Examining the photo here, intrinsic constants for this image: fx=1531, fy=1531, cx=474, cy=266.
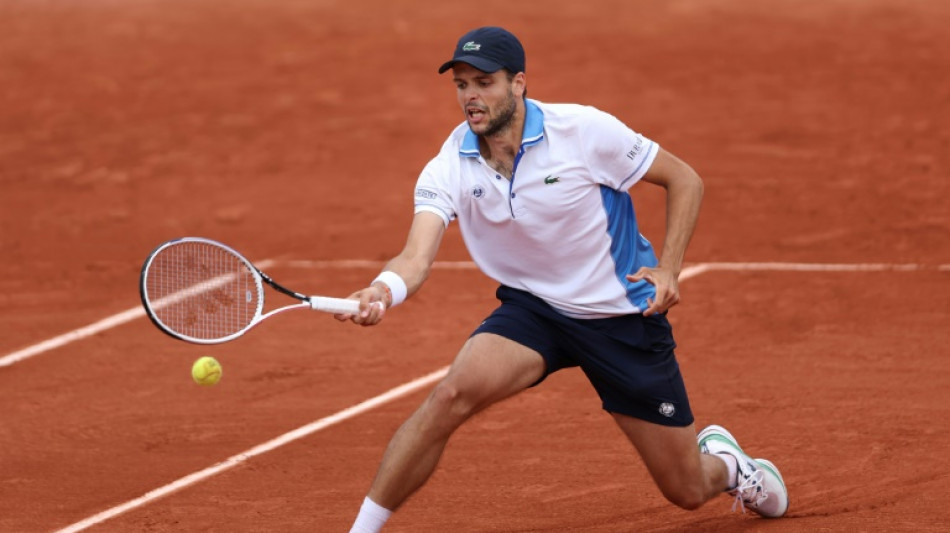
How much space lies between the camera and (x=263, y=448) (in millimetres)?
8305

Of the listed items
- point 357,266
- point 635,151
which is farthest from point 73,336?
point 635,151

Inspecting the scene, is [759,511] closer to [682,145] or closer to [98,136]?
[682,145]

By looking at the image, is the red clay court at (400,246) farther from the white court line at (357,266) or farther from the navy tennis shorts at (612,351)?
the navy tennis shorts at (612,351)

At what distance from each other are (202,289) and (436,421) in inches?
46.5

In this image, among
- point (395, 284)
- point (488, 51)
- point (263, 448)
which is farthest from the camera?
point (263, 448)

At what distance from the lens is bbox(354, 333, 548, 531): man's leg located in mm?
6105

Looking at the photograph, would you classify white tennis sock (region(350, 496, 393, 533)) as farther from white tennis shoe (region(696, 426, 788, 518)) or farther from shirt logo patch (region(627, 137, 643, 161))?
shirt logo patch (region(627, 137, 643, 161))

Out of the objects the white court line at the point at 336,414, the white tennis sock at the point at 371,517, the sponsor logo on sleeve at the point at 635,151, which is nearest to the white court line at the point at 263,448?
the white court line at the point at 336,414

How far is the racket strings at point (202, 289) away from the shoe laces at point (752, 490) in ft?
7.56

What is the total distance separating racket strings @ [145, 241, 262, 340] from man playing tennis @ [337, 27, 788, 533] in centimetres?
77

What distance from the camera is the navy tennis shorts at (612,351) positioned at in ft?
21.3

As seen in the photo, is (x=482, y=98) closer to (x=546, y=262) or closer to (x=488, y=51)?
(x=488, y=51)

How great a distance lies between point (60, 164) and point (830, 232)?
25.1 ft

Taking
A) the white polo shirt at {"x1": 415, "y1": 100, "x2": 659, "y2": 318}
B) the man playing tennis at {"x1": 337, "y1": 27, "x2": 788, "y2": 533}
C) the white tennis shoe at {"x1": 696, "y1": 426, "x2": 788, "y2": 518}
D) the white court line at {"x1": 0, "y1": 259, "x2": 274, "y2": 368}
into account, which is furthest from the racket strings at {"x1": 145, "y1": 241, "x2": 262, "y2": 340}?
the white court line at {"x1": 0, "y1": 259, "x2": 274, "y2": 368}
